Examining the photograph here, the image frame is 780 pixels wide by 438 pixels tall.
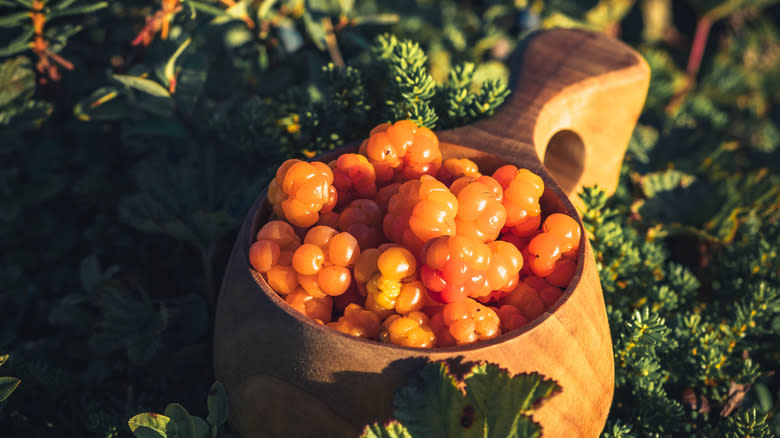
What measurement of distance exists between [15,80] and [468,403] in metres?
1.42

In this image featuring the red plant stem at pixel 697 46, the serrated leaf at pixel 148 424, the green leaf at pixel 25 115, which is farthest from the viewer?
the red plant stem at pixel 697 46

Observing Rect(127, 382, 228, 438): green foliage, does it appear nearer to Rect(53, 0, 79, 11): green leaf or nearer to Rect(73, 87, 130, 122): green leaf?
Rect(73, 87, 130, 122): green leaf

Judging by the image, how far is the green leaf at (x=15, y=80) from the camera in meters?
1.56

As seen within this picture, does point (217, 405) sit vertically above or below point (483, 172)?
below

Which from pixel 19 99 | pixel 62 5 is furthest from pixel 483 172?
pixel 19 99

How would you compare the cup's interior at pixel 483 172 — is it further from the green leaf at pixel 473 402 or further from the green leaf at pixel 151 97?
the green leaf at pixel 151 97

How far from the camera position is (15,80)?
1573mm

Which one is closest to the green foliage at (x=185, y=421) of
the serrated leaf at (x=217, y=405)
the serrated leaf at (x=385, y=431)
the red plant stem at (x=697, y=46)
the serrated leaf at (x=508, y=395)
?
the serrated leaf at (x=217, y=405)

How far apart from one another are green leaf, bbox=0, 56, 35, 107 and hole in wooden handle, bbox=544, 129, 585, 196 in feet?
4.54

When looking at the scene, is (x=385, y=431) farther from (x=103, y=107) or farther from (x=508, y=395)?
(x=103, y=107)

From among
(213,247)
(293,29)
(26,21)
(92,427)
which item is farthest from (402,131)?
(26,21)

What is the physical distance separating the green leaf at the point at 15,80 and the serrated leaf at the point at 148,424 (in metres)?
1.00

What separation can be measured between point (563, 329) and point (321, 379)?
39cm

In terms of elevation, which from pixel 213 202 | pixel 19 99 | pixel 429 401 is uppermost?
pixel 19 99
